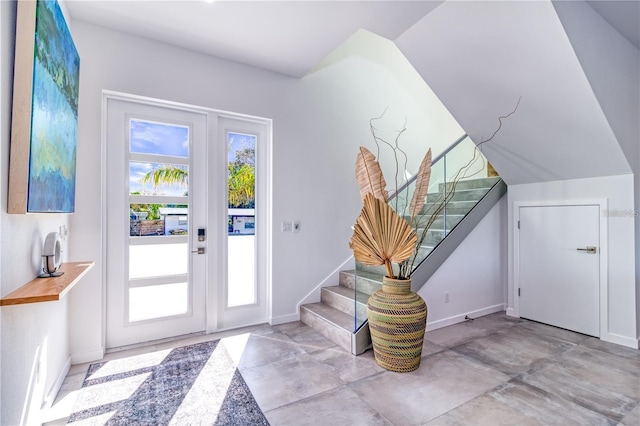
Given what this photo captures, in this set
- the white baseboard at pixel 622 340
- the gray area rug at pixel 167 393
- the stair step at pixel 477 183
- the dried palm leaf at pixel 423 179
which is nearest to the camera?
the gray area rug at pixel 167 393

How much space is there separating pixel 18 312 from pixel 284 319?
262 cm

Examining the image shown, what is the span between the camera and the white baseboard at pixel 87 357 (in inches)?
109

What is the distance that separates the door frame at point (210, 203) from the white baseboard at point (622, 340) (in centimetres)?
372

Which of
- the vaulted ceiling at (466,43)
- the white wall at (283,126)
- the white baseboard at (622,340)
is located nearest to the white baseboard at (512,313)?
the white baseboard at (622,340)

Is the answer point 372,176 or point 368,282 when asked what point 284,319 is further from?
point 372,176

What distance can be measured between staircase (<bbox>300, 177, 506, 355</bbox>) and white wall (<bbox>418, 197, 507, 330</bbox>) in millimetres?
131

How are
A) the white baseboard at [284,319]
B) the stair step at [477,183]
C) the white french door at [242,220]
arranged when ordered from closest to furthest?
the white french door at [242,220] → the white baseboard at [284,319] → the stair step at [477,183]

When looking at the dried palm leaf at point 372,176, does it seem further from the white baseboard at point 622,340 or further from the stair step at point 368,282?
the white baseboard at point 622,340

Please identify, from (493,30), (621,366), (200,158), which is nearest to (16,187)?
(200,158)

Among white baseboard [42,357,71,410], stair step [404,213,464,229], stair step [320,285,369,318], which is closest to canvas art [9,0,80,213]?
white baseboard [42,357,71,410]

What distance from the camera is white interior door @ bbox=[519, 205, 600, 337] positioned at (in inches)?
136

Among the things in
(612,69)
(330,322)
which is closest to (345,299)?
(330,322)

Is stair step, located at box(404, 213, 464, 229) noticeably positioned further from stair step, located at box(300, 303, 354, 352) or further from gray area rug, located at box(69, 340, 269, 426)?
gray area rug, located at box(69, 340, 269, 426)

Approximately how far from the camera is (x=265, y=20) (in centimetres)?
276
